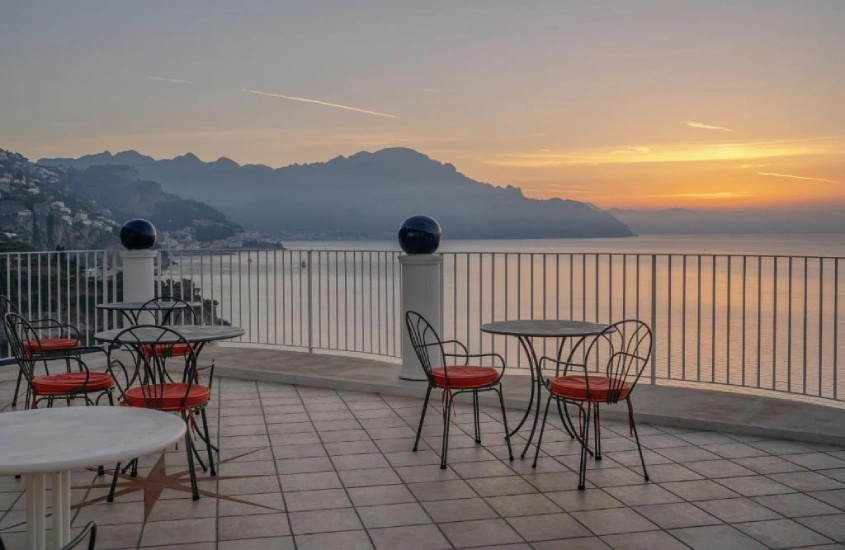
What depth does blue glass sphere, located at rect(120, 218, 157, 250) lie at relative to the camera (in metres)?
8.38

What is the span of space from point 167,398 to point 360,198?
3102cm

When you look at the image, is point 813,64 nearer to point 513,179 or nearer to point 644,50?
point 644,50

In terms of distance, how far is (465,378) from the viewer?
4.59 meters

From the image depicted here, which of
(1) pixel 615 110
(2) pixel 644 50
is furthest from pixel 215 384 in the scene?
(1) pixel 615 110

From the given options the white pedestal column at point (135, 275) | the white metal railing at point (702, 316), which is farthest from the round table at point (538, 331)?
the white pedestal column at point (135, 275)

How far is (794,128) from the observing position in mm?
14570

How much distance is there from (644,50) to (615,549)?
35.7ft

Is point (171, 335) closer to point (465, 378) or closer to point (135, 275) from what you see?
point (465, 378)

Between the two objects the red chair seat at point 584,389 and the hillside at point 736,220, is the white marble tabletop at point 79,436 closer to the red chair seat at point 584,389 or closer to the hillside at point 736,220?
the red chair seat at point 584,389

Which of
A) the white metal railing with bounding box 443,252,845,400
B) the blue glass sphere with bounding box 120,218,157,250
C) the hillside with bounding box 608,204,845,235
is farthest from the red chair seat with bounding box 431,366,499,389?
the hillside with bounding box 608,204,845,235

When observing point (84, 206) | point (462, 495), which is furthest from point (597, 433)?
point (84, 206)

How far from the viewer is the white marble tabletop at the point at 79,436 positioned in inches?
75.7

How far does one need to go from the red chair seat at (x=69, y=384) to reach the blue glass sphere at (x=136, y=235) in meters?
4.04

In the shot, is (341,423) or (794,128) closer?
(341,423)
